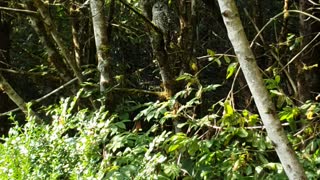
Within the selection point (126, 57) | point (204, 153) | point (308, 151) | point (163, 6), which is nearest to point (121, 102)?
point (163, 6)

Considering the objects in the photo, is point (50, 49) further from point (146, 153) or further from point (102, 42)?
point (146, 153)

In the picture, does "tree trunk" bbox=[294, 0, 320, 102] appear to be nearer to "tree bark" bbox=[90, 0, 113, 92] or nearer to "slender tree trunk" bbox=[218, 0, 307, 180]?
"tree bark" bbox=[90, 0, 113, 92]

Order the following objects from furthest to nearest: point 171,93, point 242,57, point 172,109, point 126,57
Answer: point 126,57 < point 171,93 < point 172,109 < point 242,57

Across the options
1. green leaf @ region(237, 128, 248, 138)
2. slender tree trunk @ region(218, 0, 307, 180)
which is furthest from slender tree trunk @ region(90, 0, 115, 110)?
slender tree trunk @ region(218, 0, 307, 180)

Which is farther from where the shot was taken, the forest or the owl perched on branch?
the owl perched on branch

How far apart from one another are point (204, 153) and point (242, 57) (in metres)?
0.68

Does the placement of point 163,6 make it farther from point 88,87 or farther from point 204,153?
point 204,153

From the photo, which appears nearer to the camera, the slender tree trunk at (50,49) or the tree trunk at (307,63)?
the tree trunk at (307,63)

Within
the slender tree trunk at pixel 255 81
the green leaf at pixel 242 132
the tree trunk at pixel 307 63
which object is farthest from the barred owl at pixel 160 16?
the slender tree trunk at pixel 255 81

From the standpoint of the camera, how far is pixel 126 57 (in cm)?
504

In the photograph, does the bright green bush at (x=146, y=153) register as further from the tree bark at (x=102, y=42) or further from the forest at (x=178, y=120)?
the tree bark at (x=102, y=42)

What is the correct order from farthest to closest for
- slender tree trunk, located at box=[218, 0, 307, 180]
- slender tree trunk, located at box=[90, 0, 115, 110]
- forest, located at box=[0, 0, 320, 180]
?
slender tree trunk, located at box=[90, 0, 115, 110] < forest, located at box=[0, 0, 320, 180] < slender tree trunk, located at box=[218, 0, 307, 180]

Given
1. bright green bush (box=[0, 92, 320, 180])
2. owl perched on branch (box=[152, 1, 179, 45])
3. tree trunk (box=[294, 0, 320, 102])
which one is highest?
owl perched on branch (box=[152, 1, 179, 45])

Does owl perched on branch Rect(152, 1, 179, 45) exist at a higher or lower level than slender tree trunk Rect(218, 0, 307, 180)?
higher
